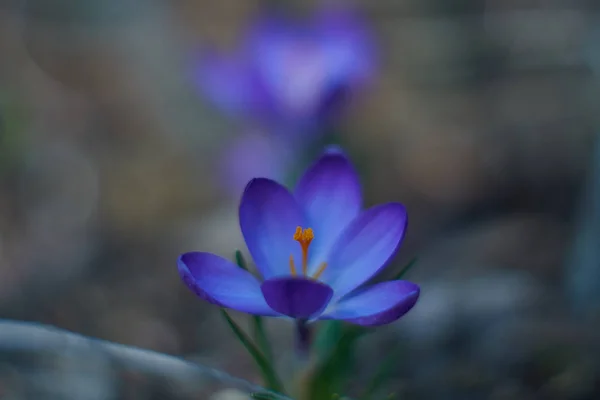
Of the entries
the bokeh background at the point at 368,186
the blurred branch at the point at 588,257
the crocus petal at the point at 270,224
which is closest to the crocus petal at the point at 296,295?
the crocus petal at the point at 270,224

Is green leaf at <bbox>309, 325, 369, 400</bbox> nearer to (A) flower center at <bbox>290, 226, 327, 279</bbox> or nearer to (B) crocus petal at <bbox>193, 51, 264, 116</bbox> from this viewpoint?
(A) flower center at <bbox>290, 226, 327, 279</bbox>

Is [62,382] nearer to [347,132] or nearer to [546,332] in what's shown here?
[546,332]

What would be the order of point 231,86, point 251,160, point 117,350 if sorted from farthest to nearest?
point 251,160 < point 231,86 < point 117,350

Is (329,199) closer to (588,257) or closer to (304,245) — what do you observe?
(304,245)

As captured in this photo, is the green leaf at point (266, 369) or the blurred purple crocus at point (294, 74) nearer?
the green leaf at point (266, 369)

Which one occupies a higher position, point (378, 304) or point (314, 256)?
point (314, 256)

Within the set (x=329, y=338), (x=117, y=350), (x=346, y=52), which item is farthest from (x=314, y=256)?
(x=346, y=52)

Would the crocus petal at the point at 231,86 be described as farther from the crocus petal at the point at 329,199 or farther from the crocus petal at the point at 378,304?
the crocus petal at the point at 378,304

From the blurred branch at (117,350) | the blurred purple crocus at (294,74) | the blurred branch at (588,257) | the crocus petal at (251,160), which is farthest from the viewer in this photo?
the crocus petal at (251,160)
